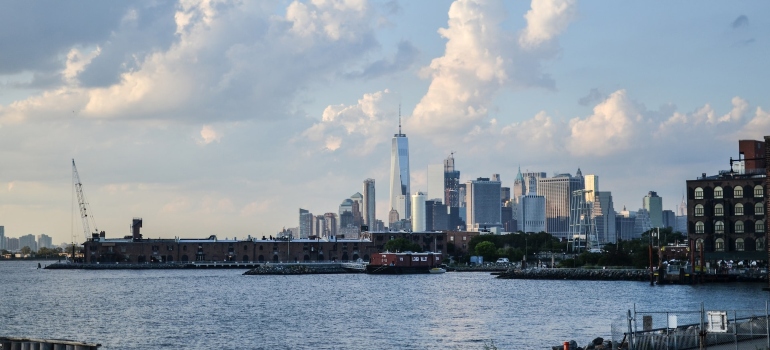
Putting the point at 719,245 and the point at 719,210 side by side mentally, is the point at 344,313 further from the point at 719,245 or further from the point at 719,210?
the point at 719,245

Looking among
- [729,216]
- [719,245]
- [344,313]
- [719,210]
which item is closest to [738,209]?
[729,216]

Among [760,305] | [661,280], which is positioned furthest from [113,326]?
[661,280]

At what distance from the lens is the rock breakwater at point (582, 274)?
161238mm

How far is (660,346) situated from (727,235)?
121m

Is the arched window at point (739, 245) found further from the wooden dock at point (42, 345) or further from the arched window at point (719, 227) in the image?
the wooden dock at point (42, 345)

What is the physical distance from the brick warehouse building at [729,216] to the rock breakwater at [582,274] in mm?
10554

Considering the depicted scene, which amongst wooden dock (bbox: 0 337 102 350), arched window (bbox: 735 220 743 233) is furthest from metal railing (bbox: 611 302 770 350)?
arched window (bbox: 735 220 743 233)

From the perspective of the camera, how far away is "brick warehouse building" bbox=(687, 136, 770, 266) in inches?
6097

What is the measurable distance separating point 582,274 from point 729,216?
26.0 m

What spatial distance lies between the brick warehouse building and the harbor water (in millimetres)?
19715

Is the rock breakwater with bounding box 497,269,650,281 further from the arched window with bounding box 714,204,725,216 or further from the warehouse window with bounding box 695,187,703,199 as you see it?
the warehouse window with bounding box 695,187,703,199

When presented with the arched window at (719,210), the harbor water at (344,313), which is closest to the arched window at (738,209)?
the arched window at (719,210)

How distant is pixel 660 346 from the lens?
4397 cm

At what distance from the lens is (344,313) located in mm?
92625
